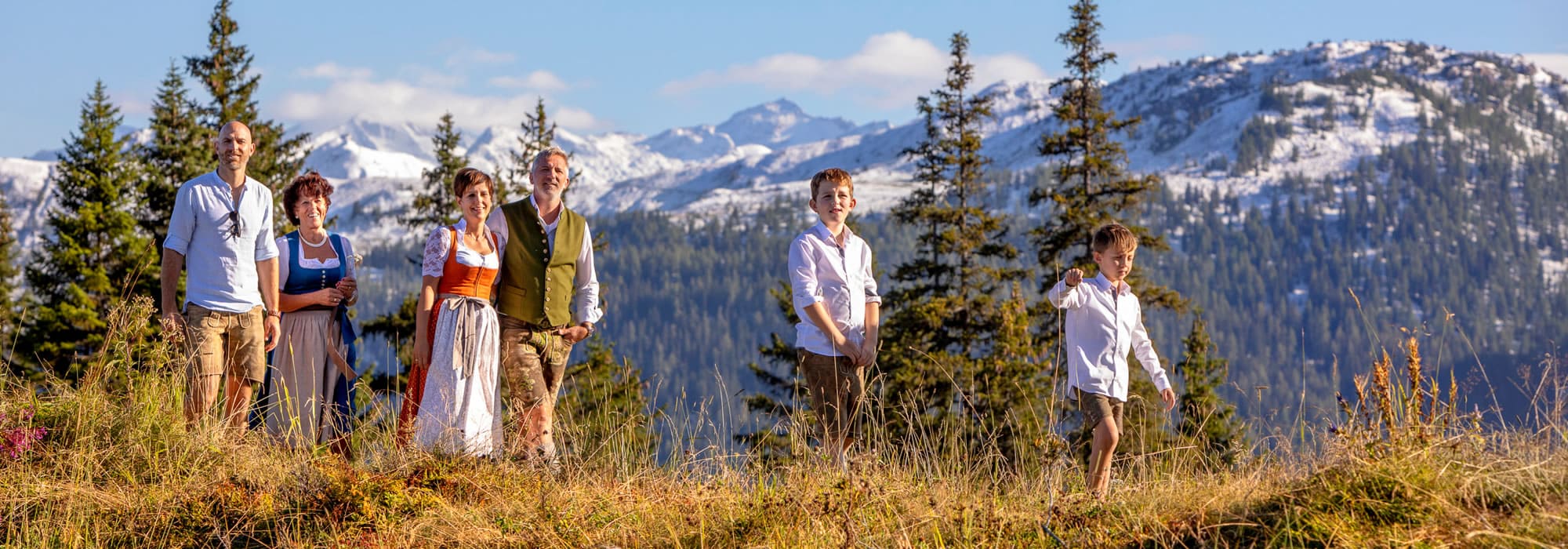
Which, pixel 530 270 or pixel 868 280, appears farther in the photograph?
pixel 868 280

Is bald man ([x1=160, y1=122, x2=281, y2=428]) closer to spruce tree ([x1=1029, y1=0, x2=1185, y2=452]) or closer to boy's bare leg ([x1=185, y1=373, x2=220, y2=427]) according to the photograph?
boy's bare leg ([x1=185, y1=373, x2=220, y2=427])

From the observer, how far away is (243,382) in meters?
5.94

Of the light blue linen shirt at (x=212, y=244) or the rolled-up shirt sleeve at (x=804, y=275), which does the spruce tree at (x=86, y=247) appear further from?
the rolled-up shirt sleeve at (x=804, y=275)

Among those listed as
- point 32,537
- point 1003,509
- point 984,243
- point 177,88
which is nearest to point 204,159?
point 177,88

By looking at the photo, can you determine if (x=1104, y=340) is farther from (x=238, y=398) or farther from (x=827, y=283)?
(x=238, y=398)

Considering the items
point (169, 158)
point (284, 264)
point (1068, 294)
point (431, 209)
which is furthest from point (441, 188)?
point (1068, 294)

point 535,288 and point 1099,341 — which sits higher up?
point 535,288

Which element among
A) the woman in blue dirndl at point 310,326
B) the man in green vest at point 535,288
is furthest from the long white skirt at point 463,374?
the woman in blue dirndl at point 310,326

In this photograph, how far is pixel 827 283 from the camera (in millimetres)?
5625

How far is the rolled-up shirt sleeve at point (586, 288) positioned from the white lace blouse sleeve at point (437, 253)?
662mm

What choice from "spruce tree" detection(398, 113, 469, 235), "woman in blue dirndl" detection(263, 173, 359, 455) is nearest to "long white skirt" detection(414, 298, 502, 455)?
"woman in blue dirndl" detection(263, 173, 359, 455)

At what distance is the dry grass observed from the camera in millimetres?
3529

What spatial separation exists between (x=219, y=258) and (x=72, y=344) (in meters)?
22.2

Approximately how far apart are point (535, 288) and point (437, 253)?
1.63 feet
